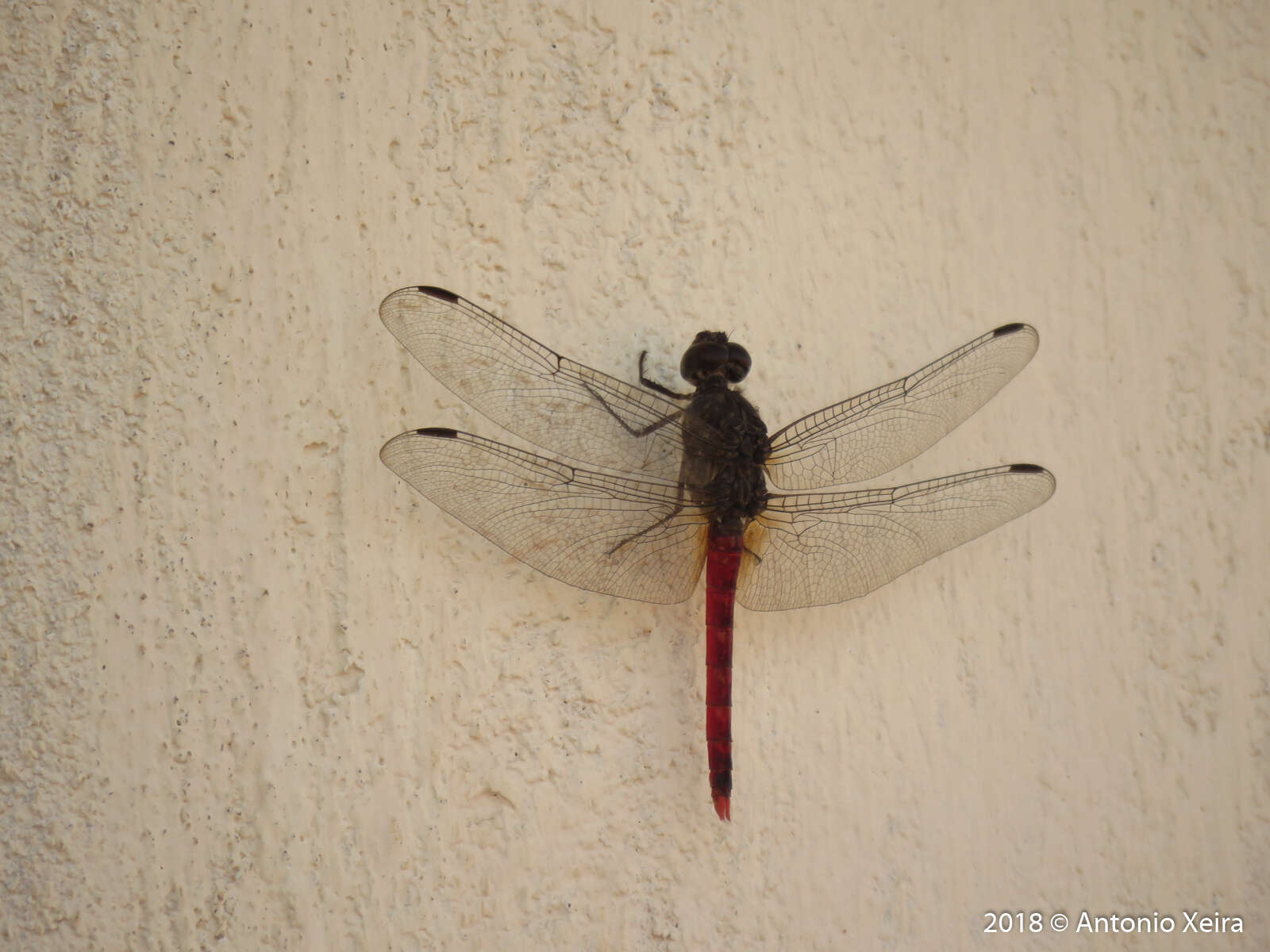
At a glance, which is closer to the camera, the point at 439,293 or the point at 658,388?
the point at 439,293

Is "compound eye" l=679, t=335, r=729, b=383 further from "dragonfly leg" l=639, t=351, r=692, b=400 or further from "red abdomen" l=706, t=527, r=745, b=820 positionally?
"red abdomen" l=706, t=527, r=745, b=820

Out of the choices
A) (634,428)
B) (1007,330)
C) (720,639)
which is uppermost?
(1007,330)

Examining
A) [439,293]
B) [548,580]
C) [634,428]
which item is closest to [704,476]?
[634,428]

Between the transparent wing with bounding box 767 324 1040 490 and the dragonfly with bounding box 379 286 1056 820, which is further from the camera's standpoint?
the transparent wing with bounding box 767 324 1040 490

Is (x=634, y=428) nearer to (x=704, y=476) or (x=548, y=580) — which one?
(x=704, y=476)

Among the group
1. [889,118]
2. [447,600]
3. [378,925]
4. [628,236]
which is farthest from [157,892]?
[889,118]

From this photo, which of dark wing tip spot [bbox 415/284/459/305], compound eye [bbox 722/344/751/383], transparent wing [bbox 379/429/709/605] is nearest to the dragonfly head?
compound eye [bbox 722/344/751/383]

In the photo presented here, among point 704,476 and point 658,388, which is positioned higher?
point 658,388
